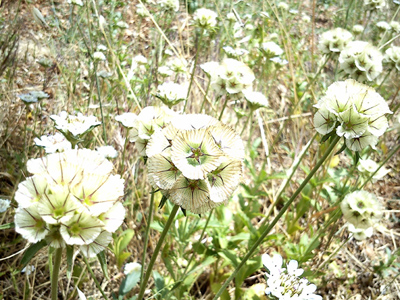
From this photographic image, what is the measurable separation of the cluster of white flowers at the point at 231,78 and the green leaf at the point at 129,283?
1022 millimetres

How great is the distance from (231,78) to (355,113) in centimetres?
82

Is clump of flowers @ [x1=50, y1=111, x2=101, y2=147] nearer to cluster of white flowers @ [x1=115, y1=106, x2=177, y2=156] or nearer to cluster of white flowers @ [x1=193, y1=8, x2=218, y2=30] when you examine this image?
cluster of white flowers @ [x1=115, y1=106, x2=177, y2=156]

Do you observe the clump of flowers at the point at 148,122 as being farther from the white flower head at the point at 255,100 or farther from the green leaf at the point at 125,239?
the green leaf at the point at 125,239

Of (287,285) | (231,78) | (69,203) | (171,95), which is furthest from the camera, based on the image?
(231,78)

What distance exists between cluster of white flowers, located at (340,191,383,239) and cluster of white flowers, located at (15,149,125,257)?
1.44 meters

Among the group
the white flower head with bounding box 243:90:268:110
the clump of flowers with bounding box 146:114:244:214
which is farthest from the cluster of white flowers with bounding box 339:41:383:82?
the clump of flowers with bounding box 146:114:244:214

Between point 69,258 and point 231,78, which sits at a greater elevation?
point 231,78

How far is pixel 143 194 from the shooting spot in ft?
8.30

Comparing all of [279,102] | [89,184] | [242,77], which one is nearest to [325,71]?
[279,102]

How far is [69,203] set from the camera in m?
0.83

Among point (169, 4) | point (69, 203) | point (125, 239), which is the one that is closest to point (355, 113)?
point (69, 203)

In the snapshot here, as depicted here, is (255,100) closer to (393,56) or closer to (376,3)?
(393,56)

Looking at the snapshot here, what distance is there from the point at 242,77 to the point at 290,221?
4.20ft

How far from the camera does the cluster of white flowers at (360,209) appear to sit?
6.35 feet
